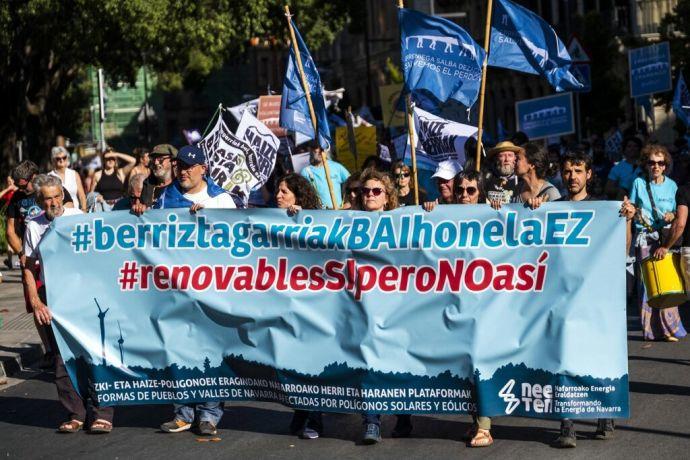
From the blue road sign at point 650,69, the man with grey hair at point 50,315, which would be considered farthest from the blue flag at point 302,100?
the blue road sign at point 650,69

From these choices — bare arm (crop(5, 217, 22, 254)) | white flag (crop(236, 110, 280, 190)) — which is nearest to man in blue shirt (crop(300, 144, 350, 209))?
white flag (crop(236, 110, 280, 190))

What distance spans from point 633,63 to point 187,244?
14.8 metres

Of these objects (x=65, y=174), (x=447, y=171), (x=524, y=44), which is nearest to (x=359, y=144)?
(x=65, y=174)

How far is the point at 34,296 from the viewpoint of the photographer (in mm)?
9211

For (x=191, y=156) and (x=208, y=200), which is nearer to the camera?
(x=191, y=156)

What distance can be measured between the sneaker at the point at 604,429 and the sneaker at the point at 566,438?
0.27 metres

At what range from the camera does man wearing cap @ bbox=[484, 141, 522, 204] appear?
11.1m

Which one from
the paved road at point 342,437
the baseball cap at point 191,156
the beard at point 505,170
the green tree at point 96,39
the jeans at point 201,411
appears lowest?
the paved road at point 342,437

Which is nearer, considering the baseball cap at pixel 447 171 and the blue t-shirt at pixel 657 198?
the baseball cap at pixel 447 171

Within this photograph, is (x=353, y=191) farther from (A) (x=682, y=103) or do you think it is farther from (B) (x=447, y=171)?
(A) (x=682, y=103)

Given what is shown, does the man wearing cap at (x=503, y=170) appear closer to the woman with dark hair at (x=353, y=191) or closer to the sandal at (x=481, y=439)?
the woman with dark hair at (x=353, y=191)

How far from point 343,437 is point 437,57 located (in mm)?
3730

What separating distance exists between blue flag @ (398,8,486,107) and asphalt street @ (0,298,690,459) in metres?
2.69

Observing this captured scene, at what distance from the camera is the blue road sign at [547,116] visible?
68.8ft
